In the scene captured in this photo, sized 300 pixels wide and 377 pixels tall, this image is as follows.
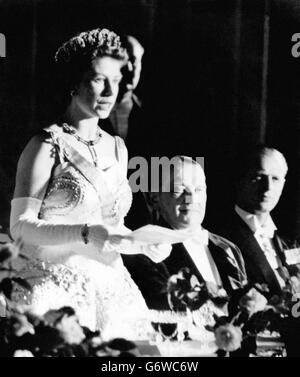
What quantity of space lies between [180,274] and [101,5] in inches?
43.8

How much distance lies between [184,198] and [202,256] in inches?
9.6

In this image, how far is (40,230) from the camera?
3.36 meters

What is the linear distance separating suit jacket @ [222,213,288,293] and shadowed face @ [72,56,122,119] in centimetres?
69

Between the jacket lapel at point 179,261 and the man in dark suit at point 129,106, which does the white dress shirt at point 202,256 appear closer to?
the jacket lapel at point 179,261

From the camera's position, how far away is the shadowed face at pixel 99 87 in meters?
3.47

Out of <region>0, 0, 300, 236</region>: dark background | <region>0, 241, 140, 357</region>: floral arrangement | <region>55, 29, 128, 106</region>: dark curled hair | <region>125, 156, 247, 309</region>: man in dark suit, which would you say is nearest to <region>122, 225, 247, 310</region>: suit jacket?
<region>125, 156, 247, 309</region>: man in dark suit

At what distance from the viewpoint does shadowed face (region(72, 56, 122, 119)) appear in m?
3.47

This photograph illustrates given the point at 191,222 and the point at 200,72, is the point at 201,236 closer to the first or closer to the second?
the point at 191,222

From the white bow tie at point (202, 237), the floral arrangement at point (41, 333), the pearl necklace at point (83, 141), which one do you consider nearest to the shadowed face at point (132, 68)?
the pearl necklace at point (83, 141)

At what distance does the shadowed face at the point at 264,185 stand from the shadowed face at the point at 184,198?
0.18 meters

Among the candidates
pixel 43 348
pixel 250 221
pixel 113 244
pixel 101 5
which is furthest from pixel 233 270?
pixel 101 5

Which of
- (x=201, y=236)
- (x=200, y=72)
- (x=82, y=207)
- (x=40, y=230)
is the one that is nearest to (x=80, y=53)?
(x=200, y=72)

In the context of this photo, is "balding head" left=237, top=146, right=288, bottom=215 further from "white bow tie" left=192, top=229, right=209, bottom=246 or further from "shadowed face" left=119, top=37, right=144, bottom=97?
"shadowed face" left=119, top=37, right=144, bottom=97
